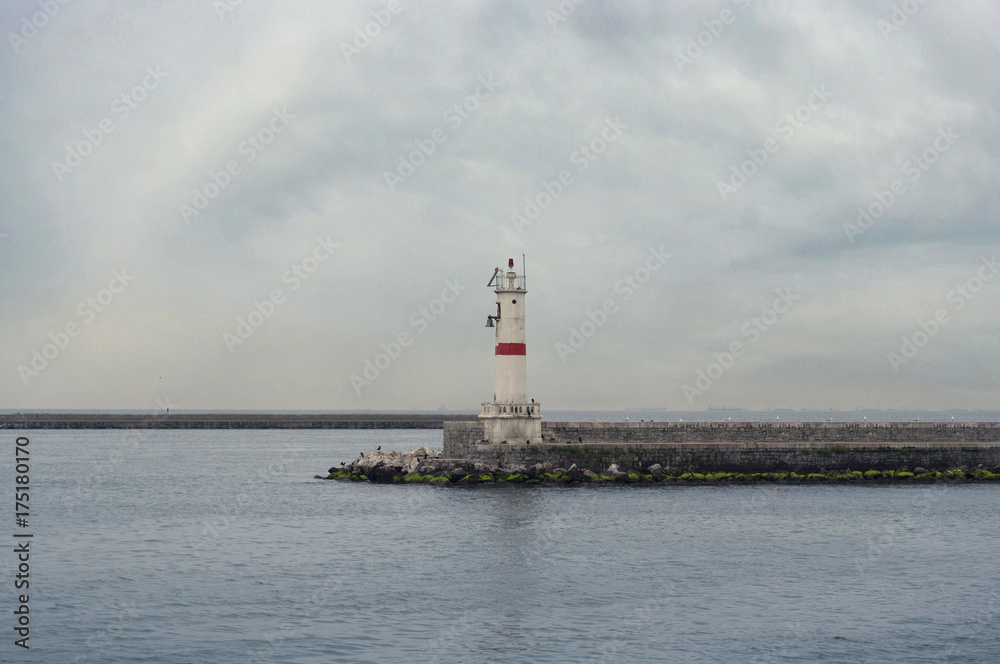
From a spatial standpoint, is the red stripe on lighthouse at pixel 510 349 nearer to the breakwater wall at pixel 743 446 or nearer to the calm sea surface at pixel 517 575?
the breakwater wall at pixel 743 446

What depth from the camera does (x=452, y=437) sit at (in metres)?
40.3

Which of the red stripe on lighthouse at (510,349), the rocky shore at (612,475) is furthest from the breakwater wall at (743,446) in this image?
the red stripe on lighthouse at (510,349)

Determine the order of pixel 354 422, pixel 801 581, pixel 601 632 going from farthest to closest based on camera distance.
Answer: pixel 354 422, pixel 801 581, pixel 601 632

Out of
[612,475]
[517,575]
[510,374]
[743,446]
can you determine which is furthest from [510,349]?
[517,575]

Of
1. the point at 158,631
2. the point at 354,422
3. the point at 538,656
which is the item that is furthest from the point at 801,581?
the point at 354,422

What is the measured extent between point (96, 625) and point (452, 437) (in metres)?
22.8

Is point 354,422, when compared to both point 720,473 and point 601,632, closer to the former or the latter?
point 720,473

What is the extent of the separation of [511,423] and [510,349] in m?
2.83

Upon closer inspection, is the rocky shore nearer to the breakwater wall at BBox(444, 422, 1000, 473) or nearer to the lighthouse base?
the breakwater wall at BBox(444, 422, 1000, 473)

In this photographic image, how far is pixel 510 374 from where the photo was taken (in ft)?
125

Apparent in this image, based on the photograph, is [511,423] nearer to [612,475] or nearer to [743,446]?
[612,475]

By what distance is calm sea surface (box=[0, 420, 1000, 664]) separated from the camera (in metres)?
17.0

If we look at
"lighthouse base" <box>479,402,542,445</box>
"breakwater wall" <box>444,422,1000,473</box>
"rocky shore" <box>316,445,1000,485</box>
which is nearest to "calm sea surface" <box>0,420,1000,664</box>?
"rocky shore" <box>316,445,1000,485</box>

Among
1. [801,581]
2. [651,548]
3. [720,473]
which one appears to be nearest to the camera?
[801,581]
